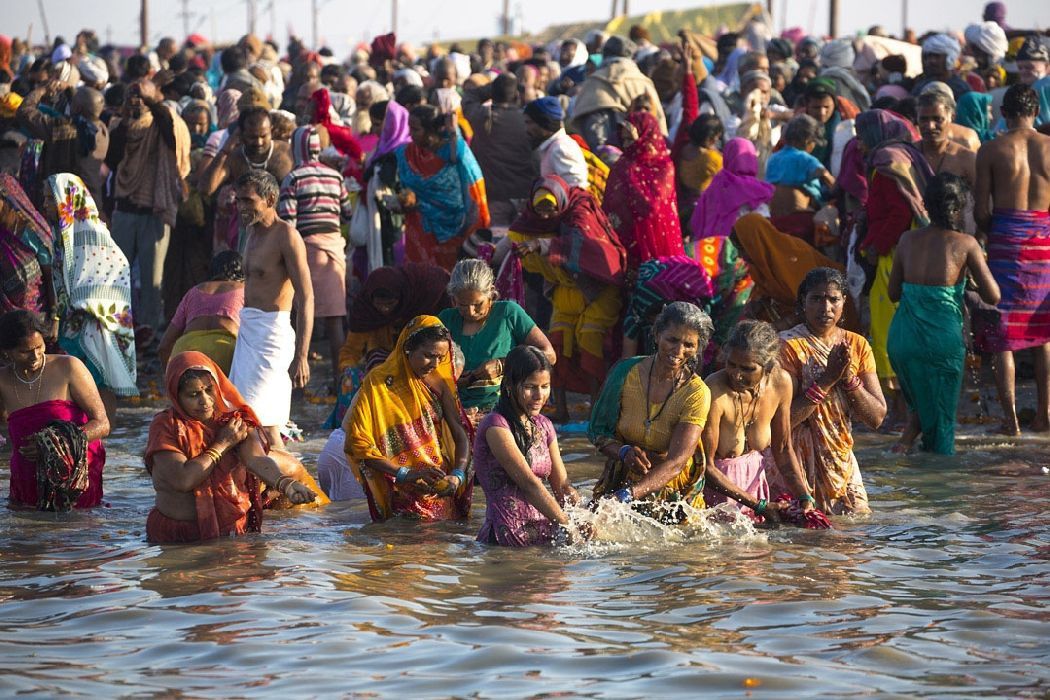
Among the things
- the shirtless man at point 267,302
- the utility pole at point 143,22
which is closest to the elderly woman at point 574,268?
the shirtless man at point 267,302

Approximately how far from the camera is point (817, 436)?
770cm

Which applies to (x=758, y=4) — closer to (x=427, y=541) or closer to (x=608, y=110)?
(x=608, y=110)

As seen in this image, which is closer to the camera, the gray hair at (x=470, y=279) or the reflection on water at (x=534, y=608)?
the reflection on water at (x=534, y=608)

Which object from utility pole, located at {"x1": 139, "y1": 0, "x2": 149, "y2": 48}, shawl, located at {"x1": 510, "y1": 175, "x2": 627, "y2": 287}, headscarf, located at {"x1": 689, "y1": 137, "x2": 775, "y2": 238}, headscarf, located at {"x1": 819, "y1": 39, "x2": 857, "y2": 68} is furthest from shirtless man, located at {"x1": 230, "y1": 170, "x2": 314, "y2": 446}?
utility pole, located at {"x1": 139, "y1": 0, "x2": 149, "y2": 48}

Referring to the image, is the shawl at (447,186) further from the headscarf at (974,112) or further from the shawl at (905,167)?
the headscarf at (974,112)

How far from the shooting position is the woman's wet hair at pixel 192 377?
7117 mm

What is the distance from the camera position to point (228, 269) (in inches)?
370

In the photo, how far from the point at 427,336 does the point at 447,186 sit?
4205 millimetres

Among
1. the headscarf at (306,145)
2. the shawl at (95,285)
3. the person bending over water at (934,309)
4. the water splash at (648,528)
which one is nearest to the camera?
the water splash at (648,528)

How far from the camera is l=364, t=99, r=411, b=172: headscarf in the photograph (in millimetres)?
12070

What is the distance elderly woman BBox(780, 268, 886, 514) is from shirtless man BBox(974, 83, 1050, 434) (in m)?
2.70

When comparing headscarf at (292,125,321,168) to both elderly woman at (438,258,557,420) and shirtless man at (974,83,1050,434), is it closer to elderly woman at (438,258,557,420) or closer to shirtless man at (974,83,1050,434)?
elderly woman at (438,258,557,420)

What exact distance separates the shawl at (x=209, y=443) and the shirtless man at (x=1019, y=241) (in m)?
4.96

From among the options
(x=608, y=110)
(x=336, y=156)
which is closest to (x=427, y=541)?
(x=336, y=156)
